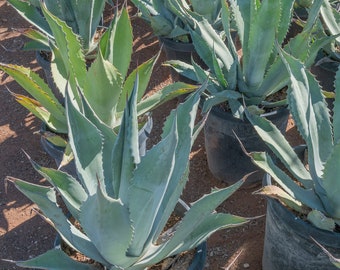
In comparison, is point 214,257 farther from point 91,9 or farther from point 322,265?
point 91,9

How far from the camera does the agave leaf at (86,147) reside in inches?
67.7

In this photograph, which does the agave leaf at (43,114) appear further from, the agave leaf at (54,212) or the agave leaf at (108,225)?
the agave leaf at (108,225)

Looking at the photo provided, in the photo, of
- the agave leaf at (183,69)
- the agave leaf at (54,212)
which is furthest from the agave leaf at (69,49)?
the agave leaf at (54,212)

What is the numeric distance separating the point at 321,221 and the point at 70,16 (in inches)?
68.2

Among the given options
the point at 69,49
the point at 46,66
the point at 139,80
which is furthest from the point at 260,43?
the point at 46,66

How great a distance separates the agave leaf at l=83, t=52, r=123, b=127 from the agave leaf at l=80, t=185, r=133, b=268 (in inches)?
28.5

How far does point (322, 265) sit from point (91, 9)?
5.57 feet

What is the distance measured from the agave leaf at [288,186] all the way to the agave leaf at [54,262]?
2.20ft

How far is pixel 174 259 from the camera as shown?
1.92 meters

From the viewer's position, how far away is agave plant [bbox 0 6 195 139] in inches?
89.0

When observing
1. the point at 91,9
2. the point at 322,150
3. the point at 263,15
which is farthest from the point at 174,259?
the point at 91,9

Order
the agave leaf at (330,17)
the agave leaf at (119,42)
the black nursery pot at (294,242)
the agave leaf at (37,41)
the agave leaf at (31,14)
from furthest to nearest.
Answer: the agave leaf at (31,14) < the agave leaf at (37,41) < the agave leaf at (330,17) < the agave leaf at (119,42) < the black nursery pot at (294,242)

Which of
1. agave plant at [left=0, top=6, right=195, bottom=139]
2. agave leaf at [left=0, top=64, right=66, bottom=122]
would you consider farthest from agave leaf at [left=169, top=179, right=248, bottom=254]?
agave leaf at [left=0, top=64, right=66, bottom=122]

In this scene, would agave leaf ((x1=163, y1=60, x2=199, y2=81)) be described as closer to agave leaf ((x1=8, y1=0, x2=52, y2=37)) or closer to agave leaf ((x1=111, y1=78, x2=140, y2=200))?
agave leaf ((x1=8, y1=0, x2=52, y2=37))
